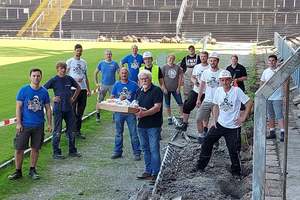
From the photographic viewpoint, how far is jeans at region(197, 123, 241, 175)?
8.84 meters

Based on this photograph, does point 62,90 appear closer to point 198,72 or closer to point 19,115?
point 19,115

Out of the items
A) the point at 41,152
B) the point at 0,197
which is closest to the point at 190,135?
the point at 41,152

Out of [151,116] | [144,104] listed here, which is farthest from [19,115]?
[151,116]

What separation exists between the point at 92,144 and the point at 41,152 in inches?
54.4

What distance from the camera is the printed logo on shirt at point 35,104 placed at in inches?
354

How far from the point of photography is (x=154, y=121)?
8.95m

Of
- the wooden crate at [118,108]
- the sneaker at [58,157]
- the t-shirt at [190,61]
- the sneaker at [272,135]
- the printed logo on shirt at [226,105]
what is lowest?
the sneaker at [58,157]

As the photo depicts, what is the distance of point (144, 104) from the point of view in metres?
8.98

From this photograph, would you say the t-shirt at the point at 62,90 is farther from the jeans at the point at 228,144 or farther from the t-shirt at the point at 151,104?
→ the jeans at the point at 228,144

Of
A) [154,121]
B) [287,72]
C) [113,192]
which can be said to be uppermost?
[287,72]

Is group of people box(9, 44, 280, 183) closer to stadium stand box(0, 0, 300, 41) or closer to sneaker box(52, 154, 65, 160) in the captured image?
sneaker box(52, 154, 65, 160)

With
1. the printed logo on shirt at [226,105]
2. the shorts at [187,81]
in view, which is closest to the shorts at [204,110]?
the printed logo on shirt at [226,105]

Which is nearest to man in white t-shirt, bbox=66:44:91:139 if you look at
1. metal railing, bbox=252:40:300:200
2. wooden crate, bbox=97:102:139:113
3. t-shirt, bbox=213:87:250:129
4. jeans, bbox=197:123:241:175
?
wooden crate, bbox=97:102:139:113

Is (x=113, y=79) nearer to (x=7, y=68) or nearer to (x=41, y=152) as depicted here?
(x=41, y=152)
